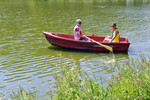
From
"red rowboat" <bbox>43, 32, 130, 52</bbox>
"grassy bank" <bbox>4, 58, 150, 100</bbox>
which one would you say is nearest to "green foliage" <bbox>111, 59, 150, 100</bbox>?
"grassy bank" <bbox>4, 58, 150, 100</bbox>

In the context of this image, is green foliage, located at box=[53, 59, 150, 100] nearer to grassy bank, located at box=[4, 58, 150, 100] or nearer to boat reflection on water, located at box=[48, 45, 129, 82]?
grassy bank, located at box=[4, 58, 150, 100]

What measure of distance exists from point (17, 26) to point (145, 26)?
9.47 metres

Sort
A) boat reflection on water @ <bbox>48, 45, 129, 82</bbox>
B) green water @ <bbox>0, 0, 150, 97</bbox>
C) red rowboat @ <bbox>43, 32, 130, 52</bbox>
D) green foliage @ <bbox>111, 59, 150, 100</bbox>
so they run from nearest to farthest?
1. green foliage @ <bbox>111, 59, 150, 100</bbox>
2. green water @ <bbox>0, 0, 150, 97</bbox>
3. boat reflection on water @ <bbox>48, 45, 129, 82</bbox>
4. red rowboat @ <bbox>43, 32, 130, 52</bbox>

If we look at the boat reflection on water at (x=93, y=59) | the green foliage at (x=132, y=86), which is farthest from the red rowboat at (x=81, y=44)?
the green foliage at (x=132, y=86)

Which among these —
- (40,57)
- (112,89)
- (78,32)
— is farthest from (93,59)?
(112,89)

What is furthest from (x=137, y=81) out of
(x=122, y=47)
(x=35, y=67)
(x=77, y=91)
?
(x=122, y=47)

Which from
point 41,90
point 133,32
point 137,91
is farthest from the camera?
point 133,32

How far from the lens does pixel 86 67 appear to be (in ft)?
30.0

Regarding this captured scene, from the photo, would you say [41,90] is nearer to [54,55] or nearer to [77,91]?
[77,91]

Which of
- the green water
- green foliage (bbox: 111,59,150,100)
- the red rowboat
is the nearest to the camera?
green foliage (bbox: 111,59,150,100)

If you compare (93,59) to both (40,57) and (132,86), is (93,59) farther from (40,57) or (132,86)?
(132,86)

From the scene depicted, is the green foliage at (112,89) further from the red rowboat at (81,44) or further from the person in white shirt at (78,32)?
the person in white shirt at (78,32)

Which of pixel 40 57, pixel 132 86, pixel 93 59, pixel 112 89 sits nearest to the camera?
pixel 132 86

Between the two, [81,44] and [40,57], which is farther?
[81,44]
